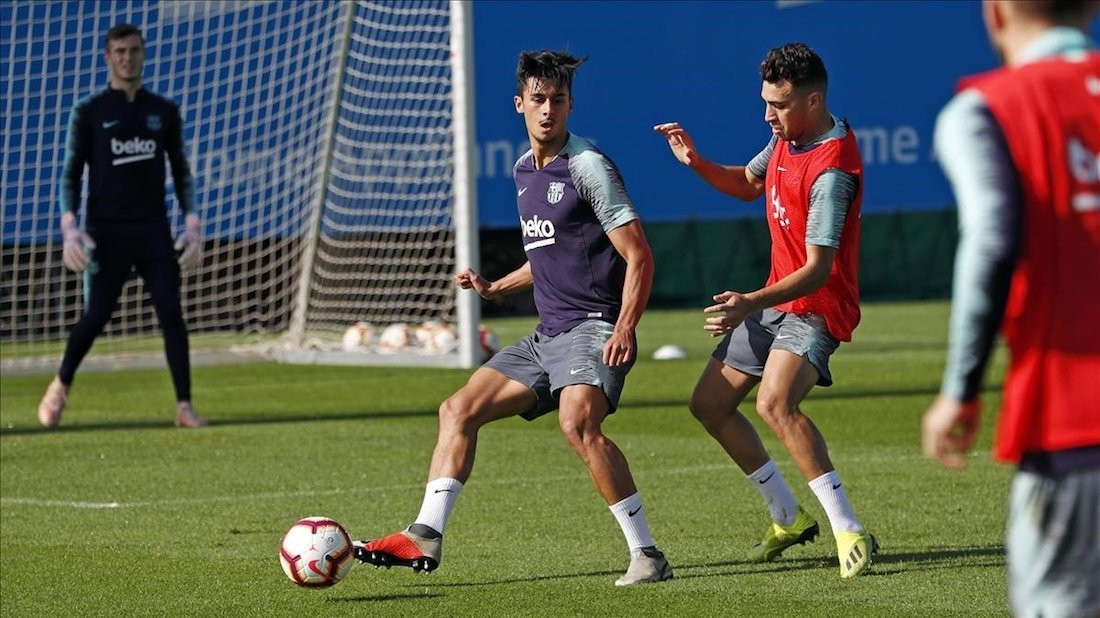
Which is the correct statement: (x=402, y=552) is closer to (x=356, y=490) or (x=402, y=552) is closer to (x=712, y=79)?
(x=356, y=490)

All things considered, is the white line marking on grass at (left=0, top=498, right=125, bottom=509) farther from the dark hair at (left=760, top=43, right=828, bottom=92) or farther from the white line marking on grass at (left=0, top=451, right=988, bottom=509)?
the dark hair at (left=760, top=43, right=828, bottom=92)

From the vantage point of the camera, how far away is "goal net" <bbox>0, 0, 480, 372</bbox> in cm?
1734

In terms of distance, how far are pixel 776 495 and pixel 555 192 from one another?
59.6 inches

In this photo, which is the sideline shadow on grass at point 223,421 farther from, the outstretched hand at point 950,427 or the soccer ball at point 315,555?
the outstretched hand at point 950,427

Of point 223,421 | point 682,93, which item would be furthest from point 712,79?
point 223,421

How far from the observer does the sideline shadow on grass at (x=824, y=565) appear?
6988 mm

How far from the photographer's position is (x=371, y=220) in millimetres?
17891

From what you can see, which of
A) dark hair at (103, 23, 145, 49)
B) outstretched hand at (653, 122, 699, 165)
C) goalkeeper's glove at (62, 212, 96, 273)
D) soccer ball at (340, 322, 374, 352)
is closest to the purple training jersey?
outstretched hand at (653, 122, 699, 165)

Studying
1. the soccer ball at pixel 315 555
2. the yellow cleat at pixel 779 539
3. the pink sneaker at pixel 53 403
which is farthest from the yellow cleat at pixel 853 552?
the pink sneaker at pixel 53 403

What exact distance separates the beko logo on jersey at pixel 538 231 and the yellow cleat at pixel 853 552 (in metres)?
1.55

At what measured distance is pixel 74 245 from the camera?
475 inches

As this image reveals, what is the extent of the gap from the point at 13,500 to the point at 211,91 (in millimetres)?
9323

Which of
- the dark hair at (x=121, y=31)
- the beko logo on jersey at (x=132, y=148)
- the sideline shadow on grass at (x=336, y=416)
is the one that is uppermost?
the dark hair at (x=121, y=31)

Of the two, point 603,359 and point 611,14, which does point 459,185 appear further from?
point 603,359
